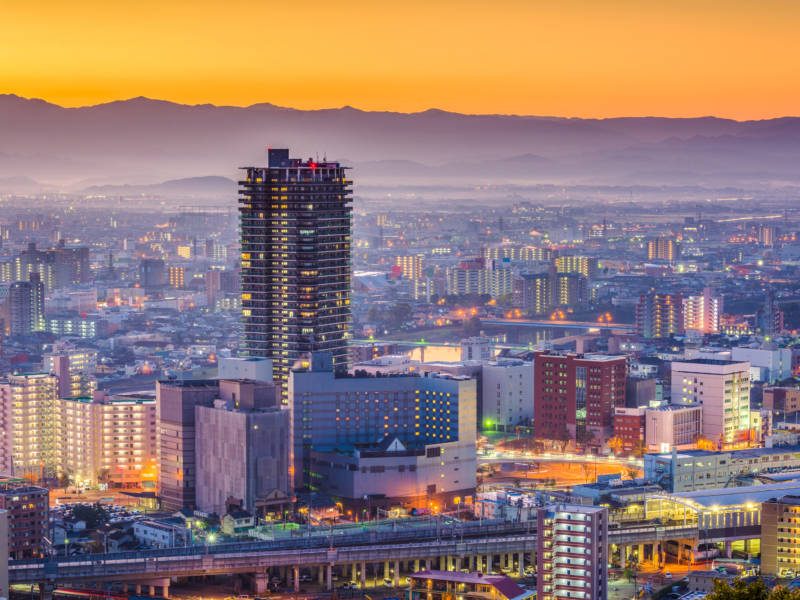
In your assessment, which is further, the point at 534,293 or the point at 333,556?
the point at 534,293

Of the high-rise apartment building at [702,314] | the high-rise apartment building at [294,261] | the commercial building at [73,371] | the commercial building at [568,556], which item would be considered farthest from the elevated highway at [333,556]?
the high-rise apartment building at [702,314]

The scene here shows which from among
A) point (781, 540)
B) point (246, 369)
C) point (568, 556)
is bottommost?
point (781, 540)

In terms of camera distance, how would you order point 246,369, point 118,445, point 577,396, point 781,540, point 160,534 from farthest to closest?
point 577,396
point 246,369
point 118,445
point 160,534
point 781,540

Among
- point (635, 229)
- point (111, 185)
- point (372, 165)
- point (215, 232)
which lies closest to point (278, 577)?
point (215, 232)

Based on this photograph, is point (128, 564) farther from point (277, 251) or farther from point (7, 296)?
point (7, 296)

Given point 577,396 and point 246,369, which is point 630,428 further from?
point 246,369

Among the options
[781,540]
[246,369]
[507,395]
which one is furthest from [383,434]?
[781,540]
